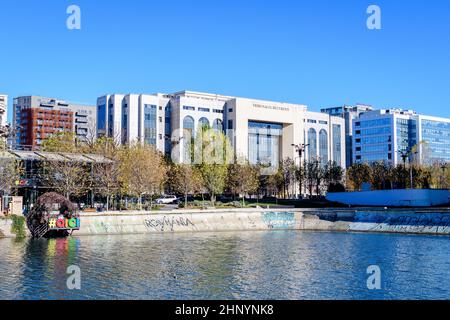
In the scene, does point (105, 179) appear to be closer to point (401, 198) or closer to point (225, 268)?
point (225, 268)

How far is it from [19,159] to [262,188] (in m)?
72.3

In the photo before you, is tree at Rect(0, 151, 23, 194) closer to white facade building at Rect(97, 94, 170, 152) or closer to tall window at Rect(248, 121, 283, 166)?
white facade building at Rect(97, 94, 170, 152)

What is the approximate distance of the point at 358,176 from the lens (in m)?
143

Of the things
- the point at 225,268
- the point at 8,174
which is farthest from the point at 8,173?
the point at 225,268

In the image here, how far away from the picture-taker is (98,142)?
330ft

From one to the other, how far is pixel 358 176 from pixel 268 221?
5961 cm

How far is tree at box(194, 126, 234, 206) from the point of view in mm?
107812

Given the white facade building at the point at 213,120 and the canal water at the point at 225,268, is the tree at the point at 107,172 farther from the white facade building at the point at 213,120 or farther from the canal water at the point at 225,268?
the white facade building at the point at 213,120

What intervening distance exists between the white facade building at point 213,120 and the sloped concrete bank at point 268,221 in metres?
67.6

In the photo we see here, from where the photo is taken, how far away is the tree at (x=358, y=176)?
14162cm

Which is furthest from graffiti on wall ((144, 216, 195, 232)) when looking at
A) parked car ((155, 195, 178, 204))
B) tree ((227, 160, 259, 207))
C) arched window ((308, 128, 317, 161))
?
arched window ((308, 128, 317, 161))

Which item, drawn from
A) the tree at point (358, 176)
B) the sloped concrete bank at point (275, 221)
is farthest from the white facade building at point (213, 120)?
the sloped concrete bank at point (275, 221)
